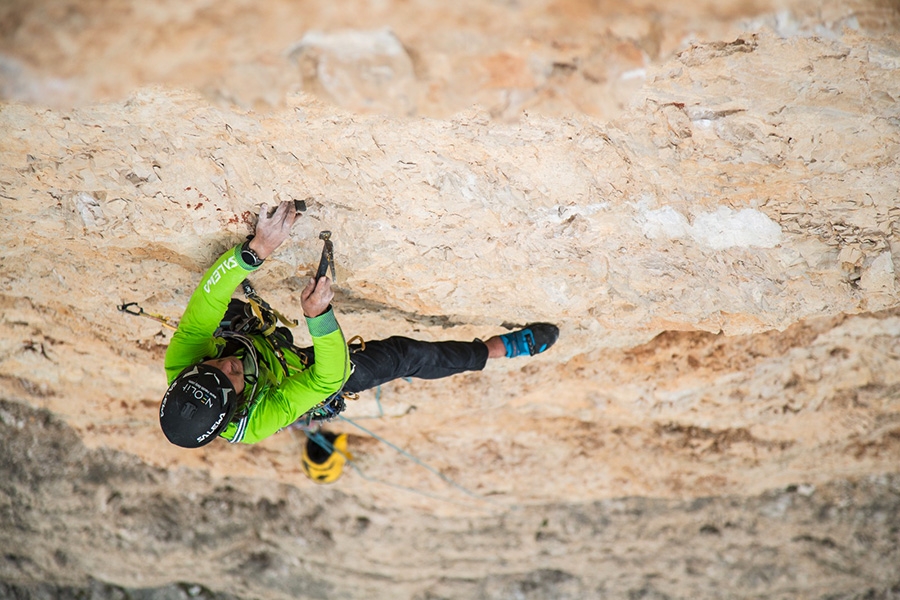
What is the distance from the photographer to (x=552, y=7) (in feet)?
4.77

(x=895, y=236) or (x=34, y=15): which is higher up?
(x=895, y=236)

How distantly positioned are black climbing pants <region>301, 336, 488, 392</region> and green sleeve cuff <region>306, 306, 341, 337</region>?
0.47m

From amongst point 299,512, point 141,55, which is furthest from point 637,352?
point 299,512

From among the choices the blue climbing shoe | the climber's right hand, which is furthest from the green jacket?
the blue climbing shoe

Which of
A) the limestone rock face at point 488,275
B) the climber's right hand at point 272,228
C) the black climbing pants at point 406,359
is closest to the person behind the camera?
the limestone rock face at point 488,275

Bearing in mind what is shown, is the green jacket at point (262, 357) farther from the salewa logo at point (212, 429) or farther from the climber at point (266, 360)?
the salewa logo at point (212, 429)

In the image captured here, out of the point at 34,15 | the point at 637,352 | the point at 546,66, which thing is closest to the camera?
the point at 34,15

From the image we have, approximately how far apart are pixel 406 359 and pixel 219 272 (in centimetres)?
108

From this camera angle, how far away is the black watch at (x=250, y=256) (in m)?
2.57

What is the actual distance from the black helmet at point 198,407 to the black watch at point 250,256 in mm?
522

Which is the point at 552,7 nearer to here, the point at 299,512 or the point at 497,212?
the point at 497,212

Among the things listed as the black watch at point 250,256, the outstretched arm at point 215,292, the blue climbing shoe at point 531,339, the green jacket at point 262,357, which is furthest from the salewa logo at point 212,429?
the blue climbing shoe at point 531,339

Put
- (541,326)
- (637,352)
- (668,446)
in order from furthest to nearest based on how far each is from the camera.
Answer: (668,446)
(637,352)
(541,326)

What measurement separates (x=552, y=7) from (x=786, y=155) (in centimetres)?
124
